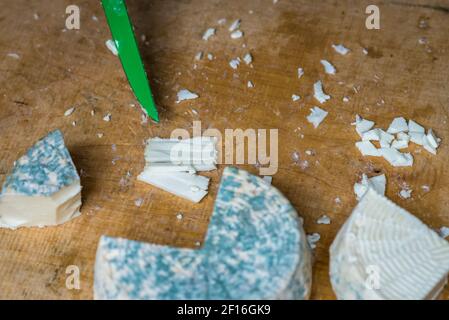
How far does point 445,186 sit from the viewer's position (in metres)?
2.21

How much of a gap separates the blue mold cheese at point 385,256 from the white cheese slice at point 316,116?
1.30 ft

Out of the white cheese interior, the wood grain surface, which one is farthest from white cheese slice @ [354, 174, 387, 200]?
the white cheese interior

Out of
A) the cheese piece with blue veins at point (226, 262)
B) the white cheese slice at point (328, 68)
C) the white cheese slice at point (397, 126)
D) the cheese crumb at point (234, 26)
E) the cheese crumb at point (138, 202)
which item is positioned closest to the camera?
the cheese piece with blue veins at point (226, 262)

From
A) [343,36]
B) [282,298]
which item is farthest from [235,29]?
[282,298]

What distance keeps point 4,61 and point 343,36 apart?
110 cm

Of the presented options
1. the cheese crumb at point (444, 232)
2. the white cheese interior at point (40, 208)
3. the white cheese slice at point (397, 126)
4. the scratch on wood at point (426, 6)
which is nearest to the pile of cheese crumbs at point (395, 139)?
the white cheese slice at point (397, 126)

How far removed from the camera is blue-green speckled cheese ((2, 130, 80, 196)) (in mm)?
2062

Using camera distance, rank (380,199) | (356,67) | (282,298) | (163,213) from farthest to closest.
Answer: (356,67), (163,213), (380,199), (282,298)

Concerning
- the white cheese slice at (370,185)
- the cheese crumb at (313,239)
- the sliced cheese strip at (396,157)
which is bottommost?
the cheese crumb at (313,239)

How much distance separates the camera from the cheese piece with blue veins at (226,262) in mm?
1888

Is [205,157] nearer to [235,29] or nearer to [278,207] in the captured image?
[278,207]

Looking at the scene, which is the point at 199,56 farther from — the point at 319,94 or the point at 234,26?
the point at 319,94

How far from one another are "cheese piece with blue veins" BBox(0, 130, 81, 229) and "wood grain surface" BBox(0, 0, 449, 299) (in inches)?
1.6

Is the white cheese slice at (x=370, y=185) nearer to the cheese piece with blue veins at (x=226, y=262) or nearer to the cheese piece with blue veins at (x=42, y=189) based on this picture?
the cheese piece with blue veins at (x=226, y=262)
